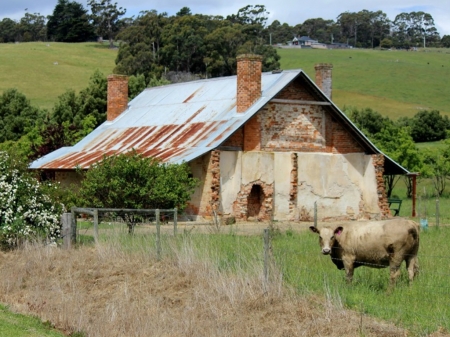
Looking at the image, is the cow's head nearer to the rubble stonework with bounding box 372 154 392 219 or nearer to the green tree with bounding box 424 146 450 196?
the rubble stonework with bounding box 372 154 392 219

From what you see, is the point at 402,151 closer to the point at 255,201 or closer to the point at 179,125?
the point at 179,125

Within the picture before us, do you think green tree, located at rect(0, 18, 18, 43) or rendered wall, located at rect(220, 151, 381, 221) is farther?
green tree, located at rect(0, 18, 18, 43)

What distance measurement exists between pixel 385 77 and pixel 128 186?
85.0 meters

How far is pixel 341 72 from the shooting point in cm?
10831

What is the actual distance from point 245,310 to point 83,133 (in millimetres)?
40062

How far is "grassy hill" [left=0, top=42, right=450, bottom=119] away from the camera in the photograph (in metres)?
90.2

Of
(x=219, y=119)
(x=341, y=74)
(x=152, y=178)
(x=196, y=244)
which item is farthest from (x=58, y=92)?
(x=196, y=244)

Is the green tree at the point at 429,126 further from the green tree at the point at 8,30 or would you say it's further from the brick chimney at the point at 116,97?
the green tree at the point at 8,30

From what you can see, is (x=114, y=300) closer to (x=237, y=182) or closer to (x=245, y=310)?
(x=245, y=310)

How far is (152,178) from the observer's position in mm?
23781

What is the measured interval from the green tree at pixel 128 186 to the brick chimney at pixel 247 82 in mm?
9597

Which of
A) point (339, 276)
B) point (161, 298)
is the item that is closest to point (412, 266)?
point (339, 276)

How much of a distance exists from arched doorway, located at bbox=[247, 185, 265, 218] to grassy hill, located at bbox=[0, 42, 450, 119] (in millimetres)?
50333

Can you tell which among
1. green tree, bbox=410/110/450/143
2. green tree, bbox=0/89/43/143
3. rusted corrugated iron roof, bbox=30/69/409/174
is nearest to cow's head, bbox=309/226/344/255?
rusted corrugated iron roof, bbox=30/69/409/174
